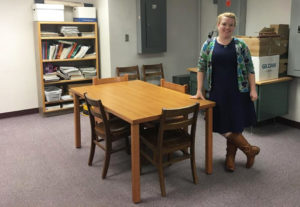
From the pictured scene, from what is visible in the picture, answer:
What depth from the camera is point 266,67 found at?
12.8ft

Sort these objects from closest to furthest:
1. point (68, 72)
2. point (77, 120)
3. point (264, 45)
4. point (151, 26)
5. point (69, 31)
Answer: point (77, 120), point (264, 45), point (69, 31), point (68, 72), point (151, 26)

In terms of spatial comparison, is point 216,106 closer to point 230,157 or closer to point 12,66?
point 230,157

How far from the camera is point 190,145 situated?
8.96 feet

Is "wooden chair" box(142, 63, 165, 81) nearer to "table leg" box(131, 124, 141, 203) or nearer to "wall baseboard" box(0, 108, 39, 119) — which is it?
"wall baseboard" box(0, 108, 39, 119)

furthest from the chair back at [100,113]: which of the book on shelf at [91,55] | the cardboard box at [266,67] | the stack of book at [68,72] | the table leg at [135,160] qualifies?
the book on shelf at [91,55]

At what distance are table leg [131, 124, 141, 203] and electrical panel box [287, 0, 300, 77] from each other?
8.40ft

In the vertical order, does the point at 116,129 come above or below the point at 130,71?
below

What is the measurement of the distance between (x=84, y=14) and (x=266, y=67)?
286 centimetres

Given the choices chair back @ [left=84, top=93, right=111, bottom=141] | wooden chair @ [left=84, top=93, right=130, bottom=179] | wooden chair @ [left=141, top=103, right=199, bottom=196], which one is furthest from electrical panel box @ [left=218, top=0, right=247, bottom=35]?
chair back @ [left=84, top=93, right=111, bottom=141]

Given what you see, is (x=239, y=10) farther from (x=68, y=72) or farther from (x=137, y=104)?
(x=68, y=72)

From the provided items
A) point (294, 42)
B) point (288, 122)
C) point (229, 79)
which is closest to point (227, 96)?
point (229, 79)

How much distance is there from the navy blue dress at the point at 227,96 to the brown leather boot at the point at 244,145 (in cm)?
10

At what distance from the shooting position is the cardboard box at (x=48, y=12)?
457 centimetres

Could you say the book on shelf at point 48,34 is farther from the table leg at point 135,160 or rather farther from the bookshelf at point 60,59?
the table leg at point 135,160
